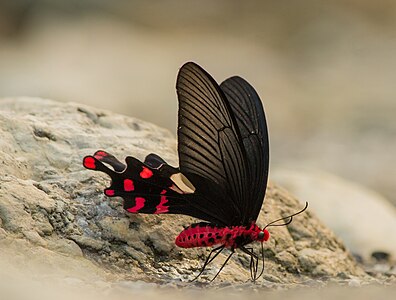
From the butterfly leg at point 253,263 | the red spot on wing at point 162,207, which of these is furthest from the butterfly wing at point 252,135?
the red spot on wing at point 162,207

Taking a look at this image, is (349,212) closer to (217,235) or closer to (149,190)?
(217,235)

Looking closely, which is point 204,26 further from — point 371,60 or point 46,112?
point 46,112

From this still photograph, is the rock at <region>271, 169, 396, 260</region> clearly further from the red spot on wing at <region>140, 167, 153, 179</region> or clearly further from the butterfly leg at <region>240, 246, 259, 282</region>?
the red spot on wing at <region>140, 167, 153, 179</region>

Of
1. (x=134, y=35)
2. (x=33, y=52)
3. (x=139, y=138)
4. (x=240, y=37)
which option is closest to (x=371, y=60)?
(x=240, y=37)

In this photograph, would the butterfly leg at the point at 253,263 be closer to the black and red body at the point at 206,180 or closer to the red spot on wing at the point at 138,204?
the black and red body at the point at 206,180

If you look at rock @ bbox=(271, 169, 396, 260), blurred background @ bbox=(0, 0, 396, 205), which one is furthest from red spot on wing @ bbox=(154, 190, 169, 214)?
blurred background @ bbox=(0, 0, 396, 205)

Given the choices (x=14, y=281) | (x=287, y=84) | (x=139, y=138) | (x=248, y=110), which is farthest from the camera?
(x=287, y=84)
